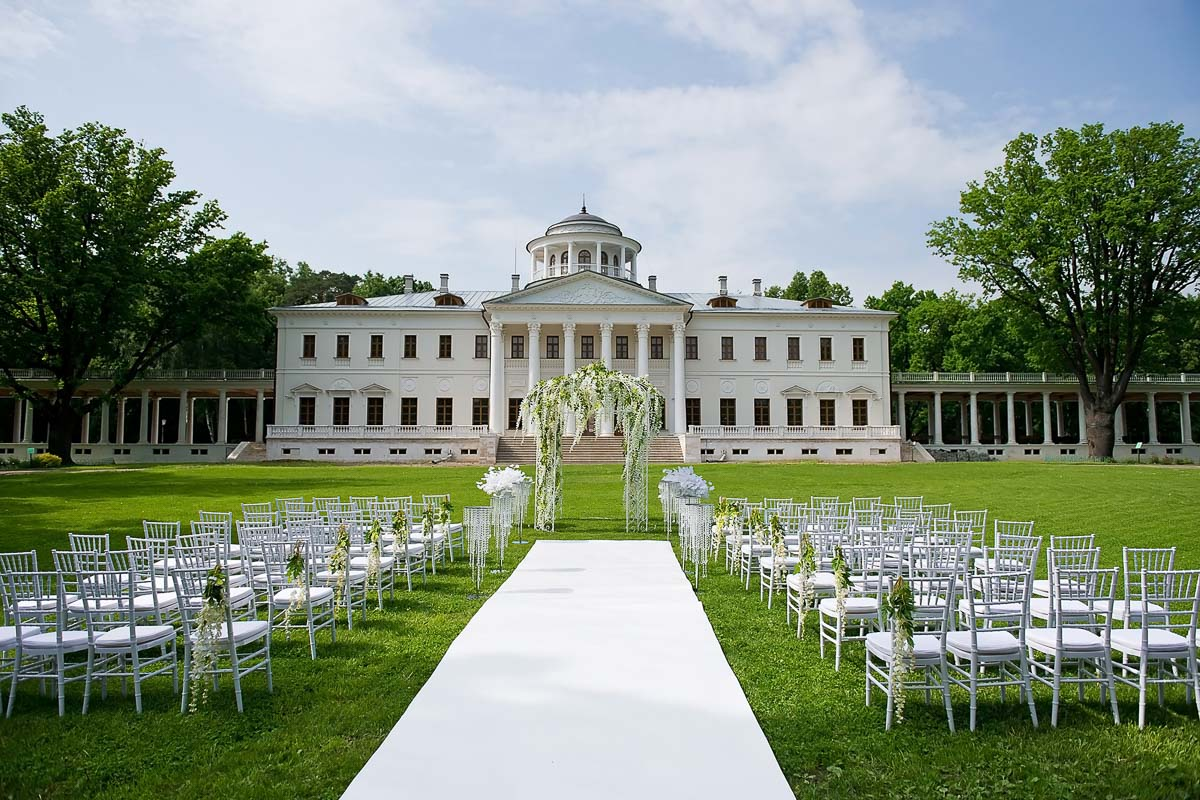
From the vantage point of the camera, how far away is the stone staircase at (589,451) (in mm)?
35844

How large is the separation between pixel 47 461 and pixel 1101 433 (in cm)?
4817

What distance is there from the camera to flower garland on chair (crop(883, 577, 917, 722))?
5141mm

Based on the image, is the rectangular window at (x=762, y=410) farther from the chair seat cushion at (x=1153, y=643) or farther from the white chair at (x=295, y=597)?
the chair seat cushion at (x=1153, y=643)

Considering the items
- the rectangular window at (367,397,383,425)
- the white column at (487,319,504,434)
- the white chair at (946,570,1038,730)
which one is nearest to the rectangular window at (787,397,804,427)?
the white column at (487,319,504,434)

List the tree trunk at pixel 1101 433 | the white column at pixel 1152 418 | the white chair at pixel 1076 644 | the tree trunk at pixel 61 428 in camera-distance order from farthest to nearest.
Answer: the white column at pixel 1152 418
the tree trunk at pixel 1101 433
the tree trunk at pixel 61 428
the white chair at pixel 1076 644

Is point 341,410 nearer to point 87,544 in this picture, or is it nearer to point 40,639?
point 87,544

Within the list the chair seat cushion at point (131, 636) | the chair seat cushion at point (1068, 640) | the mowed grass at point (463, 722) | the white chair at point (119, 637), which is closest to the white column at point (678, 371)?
the mowed grass at point (463, 722)

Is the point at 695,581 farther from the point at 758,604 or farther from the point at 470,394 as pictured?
the point at 470,394

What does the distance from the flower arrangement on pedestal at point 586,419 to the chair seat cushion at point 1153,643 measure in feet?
34.8

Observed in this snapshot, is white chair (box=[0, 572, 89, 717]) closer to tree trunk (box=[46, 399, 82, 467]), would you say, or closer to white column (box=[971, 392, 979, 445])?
tree trunk (box=[46, 399, 82, 467])

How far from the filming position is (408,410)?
45406 mm

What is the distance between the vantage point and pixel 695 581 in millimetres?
10383

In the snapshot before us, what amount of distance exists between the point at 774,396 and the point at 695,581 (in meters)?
36.8

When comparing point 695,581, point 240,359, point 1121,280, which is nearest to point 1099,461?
point 1121,280
